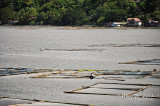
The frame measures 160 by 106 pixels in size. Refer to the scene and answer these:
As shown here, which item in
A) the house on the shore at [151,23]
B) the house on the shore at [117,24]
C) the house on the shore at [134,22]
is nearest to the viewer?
the house on the shore at [134,22]

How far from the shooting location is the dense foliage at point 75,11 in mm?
137875

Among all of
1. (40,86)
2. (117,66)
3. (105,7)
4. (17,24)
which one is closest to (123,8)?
(105,7)

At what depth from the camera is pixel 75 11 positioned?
147500 mm

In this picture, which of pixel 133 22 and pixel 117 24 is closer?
pixel 133 22

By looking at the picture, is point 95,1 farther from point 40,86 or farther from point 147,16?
point 40,86

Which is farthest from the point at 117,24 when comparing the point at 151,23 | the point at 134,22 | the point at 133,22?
the point at 151,23

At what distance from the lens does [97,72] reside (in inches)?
993

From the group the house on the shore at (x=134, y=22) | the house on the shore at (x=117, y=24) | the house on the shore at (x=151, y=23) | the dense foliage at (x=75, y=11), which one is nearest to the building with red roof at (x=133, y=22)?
the house on the shore at (x=134, y=22)

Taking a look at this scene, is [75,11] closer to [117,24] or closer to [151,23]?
[117,24]

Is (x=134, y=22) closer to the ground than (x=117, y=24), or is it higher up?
higher up

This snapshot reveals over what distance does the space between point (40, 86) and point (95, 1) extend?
457 feet

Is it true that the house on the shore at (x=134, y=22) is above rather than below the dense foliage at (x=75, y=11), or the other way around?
below

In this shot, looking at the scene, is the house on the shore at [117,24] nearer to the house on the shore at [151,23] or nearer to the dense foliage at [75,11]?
the dense foliage at [75,11]

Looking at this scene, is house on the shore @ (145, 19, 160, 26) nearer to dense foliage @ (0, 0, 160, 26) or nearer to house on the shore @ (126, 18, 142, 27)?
dense foliage @ (0, 0, 160, 26)
